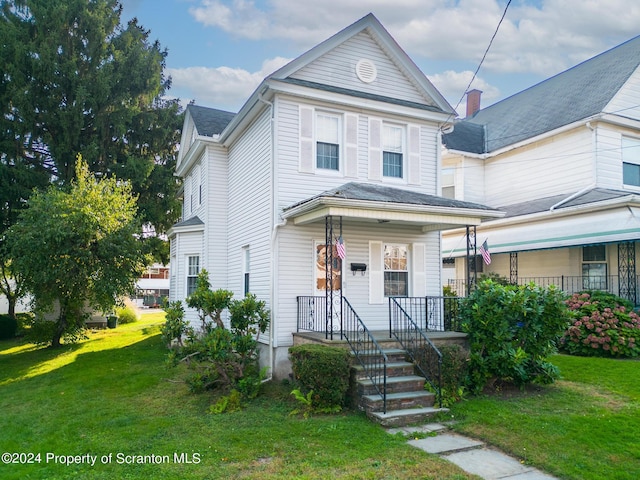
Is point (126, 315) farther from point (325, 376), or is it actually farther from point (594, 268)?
point (594, 268)


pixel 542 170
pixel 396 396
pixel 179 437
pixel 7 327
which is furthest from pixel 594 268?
pixel 7 327

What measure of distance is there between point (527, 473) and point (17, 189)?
63.7 ft

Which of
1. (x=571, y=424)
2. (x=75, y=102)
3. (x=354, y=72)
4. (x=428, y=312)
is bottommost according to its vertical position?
(x=571, y=424)

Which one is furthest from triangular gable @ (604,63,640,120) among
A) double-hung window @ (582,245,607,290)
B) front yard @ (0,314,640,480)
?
front yard @ (0,314,640,480)

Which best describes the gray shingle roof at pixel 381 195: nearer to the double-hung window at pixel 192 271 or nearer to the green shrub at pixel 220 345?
the green shrub at pixel 220 345

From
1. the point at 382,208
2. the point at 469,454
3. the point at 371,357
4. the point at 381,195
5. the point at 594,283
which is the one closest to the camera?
the point at 469,454

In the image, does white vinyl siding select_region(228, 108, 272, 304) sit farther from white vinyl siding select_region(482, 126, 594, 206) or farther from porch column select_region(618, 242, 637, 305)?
white vinyl siding select_region(482, 126, 594, 206)

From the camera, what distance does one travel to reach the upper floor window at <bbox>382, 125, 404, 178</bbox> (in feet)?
39.0

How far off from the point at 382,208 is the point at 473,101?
18.4 metres

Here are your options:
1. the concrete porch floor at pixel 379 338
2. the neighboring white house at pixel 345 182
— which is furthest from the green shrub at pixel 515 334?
the neighboring white house at pixel 345 182

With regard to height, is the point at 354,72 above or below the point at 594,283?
above

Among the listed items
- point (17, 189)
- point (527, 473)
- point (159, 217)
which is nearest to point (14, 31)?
point (17, 189)

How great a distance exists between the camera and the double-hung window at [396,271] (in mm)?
11508

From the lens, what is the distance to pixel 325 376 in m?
7.75
